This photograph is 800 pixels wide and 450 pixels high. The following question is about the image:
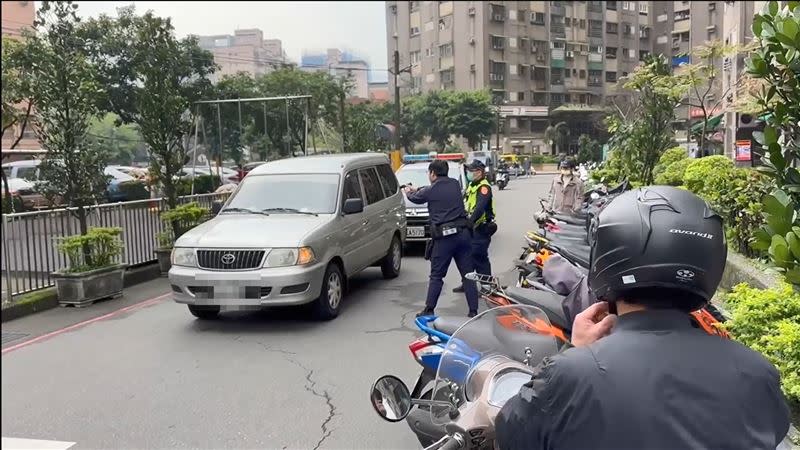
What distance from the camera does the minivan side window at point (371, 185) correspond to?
888cm

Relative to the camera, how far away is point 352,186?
8.42m

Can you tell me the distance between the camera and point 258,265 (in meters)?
6.73

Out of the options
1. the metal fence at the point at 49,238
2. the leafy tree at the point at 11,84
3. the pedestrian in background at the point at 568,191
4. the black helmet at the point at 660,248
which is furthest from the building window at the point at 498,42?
the black helmet at the point at 660,248

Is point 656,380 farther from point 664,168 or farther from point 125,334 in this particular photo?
point 664,168

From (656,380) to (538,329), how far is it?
1518mm

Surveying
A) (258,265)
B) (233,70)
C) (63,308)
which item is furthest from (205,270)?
(233,70)

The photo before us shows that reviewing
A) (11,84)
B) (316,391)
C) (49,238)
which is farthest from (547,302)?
(11,84)

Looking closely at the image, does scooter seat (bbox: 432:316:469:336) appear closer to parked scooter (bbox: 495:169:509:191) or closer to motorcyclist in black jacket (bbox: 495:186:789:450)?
motorcyclist in black jacket (bbox: 495:186:789:450)

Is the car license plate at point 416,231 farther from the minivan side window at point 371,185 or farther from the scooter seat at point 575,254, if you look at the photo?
the scooter seat at point 575,254

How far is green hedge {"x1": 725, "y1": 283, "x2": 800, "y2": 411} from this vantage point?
3.73 meters

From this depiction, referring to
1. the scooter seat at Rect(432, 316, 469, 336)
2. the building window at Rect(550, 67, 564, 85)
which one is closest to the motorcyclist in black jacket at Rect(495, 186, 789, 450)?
the scooter seat at Rect(432, 316, 469, 336)

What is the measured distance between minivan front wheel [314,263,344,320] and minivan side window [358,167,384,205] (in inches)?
61.9

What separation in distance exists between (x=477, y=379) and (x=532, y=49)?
72.1 metres

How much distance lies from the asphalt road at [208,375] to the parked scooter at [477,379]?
1667 millimetres
